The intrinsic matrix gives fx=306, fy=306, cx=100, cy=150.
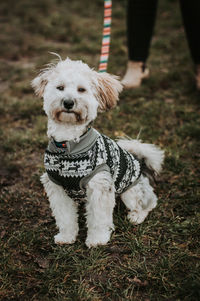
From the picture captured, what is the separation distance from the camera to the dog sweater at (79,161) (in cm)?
240

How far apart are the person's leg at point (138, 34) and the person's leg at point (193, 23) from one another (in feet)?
1.82

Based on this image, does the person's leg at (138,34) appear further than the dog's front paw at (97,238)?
Yes

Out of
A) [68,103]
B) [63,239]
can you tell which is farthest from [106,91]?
[63,239]

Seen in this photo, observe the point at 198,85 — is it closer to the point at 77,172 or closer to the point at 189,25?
the point at 189,25

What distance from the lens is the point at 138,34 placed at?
5059 mm

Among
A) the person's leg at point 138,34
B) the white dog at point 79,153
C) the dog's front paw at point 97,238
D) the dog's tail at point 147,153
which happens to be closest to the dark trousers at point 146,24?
the person's leg at point 138,34

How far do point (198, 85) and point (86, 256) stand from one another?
3.71m

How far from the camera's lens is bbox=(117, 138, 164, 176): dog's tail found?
3.16m

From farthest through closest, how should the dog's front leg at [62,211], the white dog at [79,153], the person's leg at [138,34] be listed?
the person's leg at [138,34], the dog's front leg at [62,211], the white dog at [79,153]

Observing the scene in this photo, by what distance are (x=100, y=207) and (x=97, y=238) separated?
33cm

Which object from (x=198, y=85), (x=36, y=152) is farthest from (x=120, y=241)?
(x=198, y=85)

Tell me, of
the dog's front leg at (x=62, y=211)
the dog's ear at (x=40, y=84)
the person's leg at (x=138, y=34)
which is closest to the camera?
the dog's ear at (x=40, y=84)

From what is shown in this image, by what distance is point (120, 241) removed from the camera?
2777mm

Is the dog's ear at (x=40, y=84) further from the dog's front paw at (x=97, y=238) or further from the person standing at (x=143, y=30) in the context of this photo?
the person standing at (x=143, y=30)
